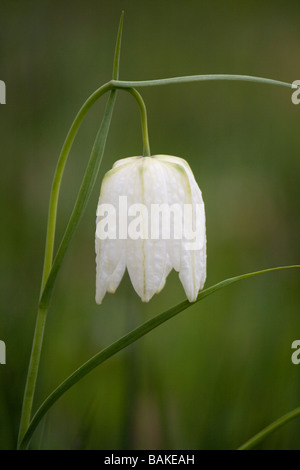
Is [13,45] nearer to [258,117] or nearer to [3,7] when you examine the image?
[3,7]

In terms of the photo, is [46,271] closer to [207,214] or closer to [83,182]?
[83,182]

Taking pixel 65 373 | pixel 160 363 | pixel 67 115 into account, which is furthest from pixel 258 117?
pixel 65 373

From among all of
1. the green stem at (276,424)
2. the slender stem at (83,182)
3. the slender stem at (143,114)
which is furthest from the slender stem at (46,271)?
the green stem at (276,424)

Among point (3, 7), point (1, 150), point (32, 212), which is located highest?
point (3, 7)

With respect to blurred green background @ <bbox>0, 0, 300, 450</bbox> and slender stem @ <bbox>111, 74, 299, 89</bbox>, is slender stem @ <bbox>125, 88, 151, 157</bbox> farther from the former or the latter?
blurred green background @ <bbox>0, 0, 300, 450</bbox>

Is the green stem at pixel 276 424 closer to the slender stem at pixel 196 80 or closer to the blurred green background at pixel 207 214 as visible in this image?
the blurred green background at pixel 207 214

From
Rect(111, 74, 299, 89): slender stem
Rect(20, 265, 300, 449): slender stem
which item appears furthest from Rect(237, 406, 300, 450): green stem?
Rect(111, 74, 299, 89): slender stem
